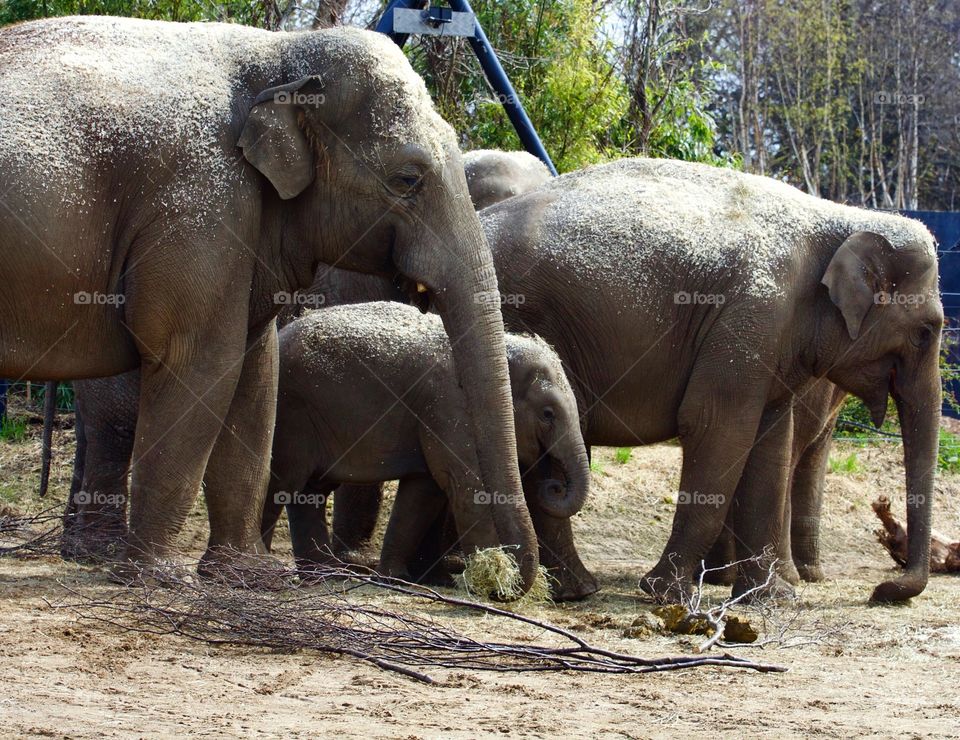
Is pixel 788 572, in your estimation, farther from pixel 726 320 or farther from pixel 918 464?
pixel 726 320

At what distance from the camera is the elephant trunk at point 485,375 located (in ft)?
22.2

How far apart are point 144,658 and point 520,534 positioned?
2.13 meters

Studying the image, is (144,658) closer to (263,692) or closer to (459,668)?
(263,692)

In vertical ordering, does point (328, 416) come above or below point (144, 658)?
above

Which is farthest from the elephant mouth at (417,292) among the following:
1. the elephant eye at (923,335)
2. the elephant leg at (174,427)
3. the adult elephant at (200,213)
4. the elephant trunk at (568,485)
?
the elephant eye at (923,335)

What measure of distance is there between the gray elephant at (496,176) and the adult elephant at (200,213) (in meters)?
3.90

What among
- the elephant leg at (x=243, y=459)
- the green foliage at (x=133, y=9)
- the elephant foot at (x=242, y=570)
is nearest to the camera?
the elephant foot at (x=242, y=570)

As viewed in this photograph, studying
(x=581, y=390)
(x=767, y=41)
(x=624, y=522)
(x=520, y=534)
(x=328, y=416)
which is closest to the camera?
(x=520, y=534)

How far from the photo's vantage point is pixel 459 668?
5383mm

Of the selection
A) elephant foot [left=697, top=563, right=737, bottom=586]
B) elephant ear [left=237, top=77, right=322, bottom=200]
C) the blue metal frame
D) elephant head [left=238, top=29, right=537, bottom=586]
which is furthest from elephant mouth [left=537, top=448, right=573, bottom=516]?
the blue metal frame

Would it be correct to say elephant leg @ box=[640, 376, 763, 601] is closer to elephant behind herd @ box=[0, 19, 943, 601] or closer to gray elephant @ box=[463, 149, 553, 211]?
elephant behind herd @ box=[0, 19, 943, 601]

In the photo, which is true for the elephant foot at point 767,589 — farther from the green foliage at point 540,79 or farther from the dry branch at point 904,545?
the green foliage at point 540,79

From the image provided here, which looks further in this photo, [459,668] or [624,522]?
[624,522]

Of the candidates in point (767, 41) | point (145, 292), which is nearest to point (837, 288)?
point (145, 292)
